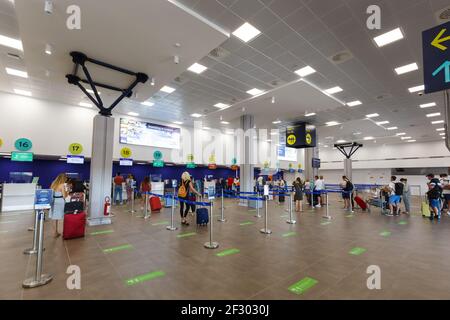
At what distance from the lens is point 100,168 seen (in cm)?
662

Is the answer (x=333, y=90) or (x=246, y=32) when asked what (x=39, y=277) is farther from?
(x=333, y=90)

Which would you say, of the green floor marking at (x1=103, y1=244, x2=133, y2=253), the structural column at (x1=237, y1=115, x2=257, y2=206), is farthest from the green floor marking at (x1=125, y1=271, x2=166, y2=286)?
the structural column at (x1=237, y1=115, x2=257, y2=206)

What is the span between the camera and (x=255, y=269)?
325cm

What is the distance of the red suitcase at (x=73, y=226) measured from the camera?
4.82m

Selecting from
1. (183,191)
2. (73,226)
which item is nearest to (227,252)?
(183,191)

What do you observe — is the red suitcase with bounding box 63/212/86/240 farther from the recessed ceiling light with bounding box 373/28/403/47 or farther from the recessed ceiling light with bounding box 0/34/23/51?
the recessed ceiling light with bounding box 373/28/403/47

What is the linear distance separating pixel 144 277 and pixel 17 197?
31.2 ft

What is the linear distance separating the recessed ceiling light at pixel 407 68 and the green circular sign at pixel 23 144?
15.1m

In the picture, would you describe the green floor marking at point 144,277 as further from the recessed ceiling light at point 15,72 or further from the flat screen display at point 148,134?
the flat screen display at point 148,134

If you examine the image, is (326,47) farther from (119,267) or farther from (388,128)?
(388,128)

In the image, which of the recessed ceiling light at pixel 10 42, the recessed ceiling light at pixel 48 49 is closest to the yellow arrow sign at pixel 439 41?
the recessed ceiling light at pixel 48 49
